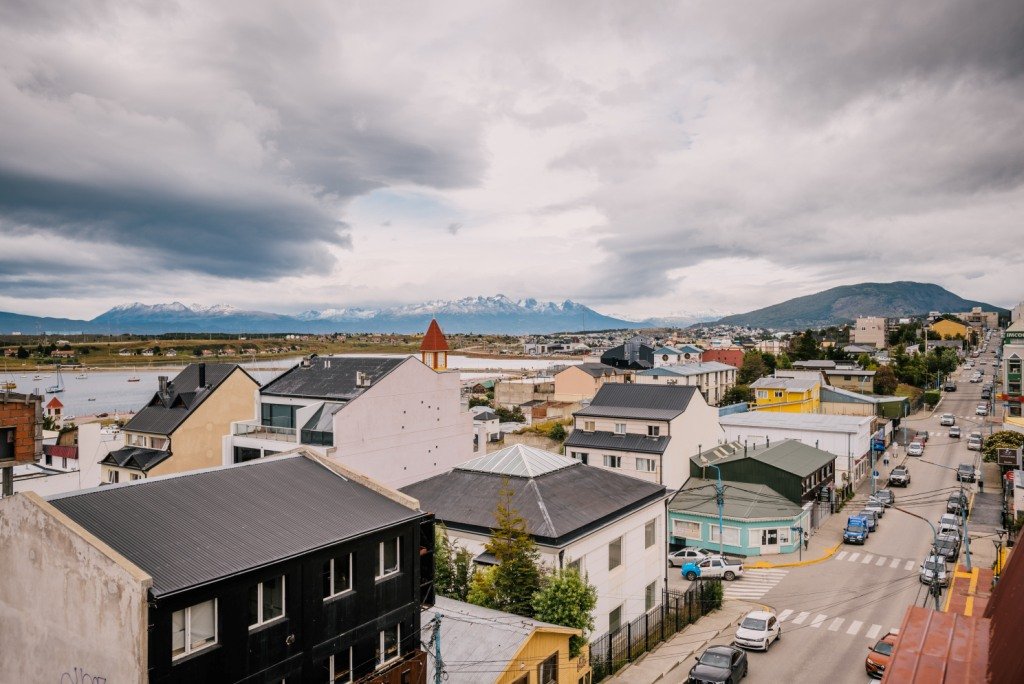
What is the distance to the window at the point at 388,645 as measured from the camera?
18328mm

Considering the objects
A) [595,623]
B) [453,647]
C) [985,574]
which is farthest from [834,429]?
[453,647]

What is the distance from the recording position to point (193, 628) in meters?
13.9

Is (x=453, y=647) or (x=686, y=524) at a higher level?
(x=453, y=647)

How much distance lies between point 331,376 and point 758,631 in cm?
2738

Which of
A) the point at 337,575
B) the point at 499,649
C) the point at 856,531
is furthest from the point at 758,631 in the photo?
the point at 856,531

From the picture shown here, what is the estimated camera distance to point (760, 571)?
128ft

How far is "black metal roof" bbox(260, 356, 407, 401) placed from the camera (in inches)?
1496

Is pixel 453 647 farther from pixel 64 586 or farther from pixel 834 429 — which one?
pixel 834 429

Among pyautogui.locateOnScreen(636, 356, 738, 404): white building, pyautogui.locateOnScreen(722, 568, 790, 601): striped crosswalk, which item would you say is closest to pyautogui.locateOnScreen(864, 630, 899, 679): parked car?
pyautogui.locateOnScreen(722, 568, 790, 601): striped crosswalk

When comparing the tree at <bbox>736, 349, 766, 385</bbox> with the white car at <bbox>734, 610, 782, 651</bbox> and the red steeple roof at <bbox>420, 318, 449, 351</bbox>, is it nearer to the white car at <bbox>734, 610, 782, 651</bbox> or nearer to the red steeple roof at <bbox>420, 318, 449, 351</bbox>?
the red steeple roof at <bbox>420, 318, 449, 351</bbox>

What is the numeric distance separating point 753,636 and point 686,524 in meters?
16.9

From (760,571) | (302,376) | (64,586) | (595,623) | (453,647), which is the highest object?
(302,376)

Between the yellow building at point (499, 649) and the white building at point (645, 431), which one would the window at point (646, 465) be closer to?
the white building at point (645, 431)

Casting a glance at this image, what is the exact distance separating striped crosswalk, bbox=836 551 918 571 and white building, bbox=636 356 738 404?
53.4 m
